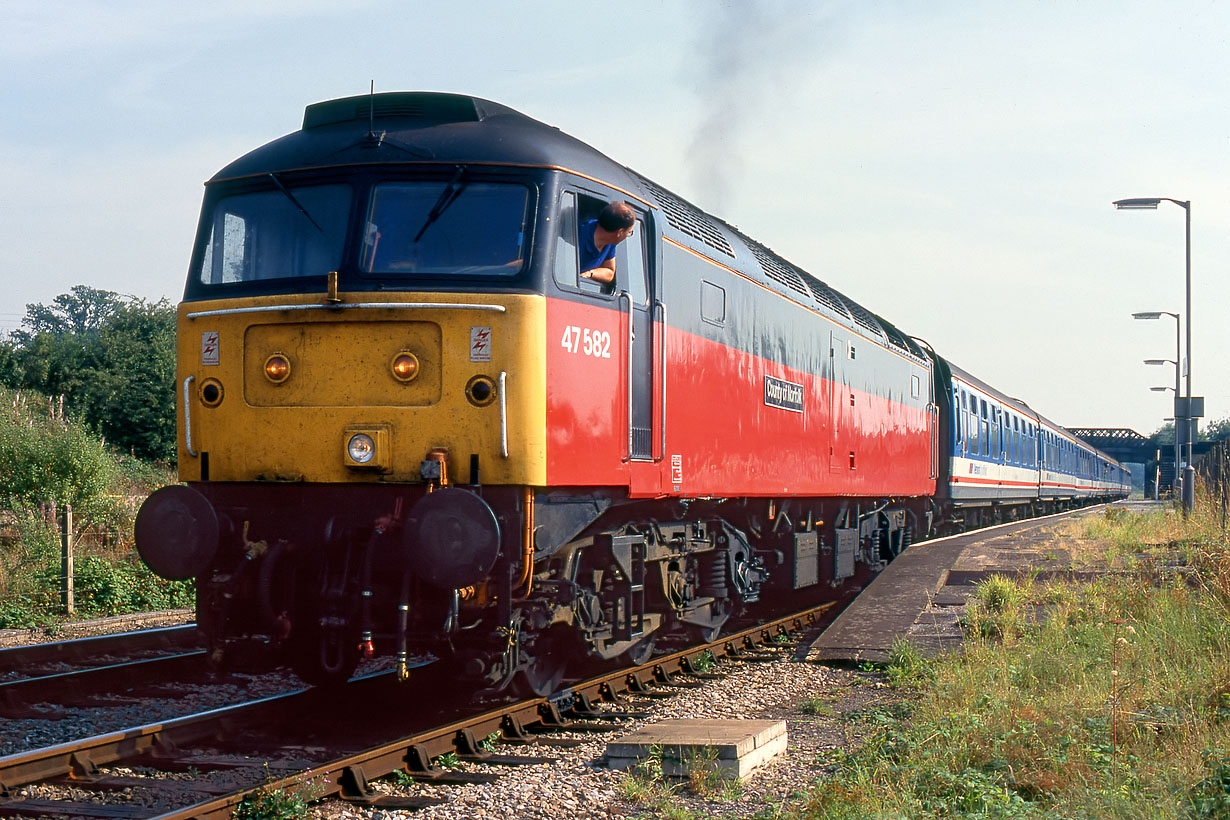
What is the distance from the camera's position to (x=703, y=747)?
6238mm

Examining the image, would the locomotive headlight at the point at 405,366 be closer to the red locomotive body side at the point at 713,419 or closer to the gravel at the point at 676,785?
the red locomotive body side at the point at 713,419

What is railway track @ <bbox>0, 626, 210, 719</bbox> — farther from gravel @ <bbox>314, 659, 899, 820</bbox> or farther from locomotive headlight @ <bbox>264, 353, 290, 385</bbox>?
gravel @ <bbox>314, 659, 899, 820</bbox>

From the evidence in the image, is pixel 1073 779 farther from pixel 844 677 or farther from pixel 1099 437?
pixel 1099 437

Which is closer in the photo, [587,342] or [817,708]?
[587,342]

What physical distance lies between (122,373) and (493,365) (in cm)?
3829

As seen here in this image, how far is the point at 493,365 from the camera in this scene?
22.8 ft

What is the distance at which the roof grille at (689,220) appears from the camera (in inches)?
360

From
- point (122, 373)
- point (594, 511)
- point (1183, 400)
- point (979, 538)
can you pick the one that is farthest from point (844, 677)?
point (122, 373)

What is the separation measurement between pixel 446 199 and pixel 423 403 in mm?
1283

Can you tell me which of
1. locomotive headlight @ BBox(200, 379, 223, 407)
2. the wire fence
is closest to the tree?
the wire fence

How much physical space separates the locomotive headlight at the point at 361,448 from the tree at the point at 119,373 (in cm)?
3187

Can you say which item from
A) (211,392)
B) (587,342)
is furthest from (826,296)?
(211,392)

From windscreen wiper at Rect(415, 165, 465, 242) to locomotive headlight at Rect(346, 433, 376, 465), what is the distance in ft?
4.09

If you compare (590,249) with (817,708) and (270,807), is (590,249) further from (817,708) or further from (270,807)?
(270,807)
